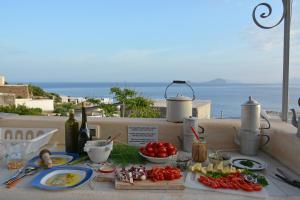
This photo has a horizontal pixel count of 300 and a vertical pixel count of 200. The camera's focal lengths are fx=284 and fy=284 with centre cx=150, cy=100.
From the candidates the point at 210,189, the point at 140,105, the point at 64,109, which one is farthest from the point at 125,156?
the point at 64,109

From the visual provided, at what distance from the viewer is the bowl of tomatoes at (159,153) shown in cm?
117

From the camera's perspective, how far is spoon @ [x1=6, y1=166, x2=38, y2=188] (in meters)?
0.92

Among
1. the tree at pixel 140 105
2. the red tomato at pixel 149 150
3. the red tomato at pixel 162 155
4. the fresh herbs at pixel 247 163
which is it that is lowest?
the tree at pixel 140 105

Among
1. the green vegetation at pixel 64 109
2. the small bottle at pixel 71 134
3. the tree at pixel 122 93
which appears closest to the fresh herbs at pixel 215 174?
the small bottle at pixel 71 134

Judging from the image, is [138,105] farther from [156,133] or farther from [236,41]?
[156,133]

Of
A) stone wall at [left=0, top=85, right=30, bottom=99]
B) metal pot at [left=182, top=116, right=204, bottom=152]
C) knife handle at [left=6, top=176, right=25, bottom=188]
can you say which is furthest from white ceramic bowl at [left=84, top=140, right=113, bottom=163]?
stone wall at [left=0, top=85, right=30, bottom=99]

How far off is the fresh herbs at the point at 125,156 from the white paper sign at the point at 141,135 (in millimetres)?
197

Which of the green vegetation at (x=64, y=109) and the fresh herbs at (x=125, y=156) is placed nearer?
the fresh herbs at (x=125, y=156)

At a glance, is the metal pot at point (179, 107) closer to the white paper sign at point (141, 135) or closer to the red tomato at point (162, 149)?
the white paper sign at point (141, 135)

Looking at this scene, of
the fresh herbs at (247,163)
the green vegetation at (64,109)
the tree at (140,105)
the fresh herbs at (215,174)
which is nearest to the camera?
the fresh herbs at (215,174)

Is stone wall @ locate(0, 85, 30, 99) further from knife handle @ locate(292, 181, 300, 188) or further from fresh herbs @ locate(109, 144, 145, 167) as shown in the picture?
knife handle @ locate(292, 181, 300, 188)

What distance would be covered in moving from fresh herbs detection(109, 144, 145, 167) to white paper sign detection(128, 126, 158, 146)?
7.8 inches

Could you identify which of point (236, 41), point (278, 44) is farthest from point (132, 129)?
point (236, 41)

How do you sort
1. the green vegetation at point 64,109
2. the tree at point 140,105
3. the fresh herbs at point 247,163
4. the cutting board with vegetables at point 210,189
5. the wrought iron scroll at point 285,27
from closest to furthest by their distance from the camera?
the cutting board with vegetables at point 210,189 → the fresh herbs at point 247,163 → the wrought iron scroll at point 285,27 → the green vegetation at point 64,109 → the tree at point 140,105
